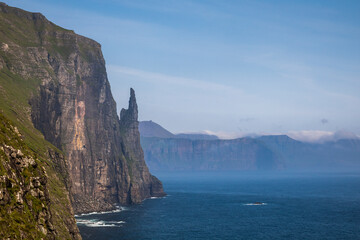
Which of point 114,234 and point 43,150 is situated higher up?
point 43,150

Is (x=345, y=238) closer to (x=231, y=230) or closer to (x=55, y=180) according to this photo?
(x=231, y=230)

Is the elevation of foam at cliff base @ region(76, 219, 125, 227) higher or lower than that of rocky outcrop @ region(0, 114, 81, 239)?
lower

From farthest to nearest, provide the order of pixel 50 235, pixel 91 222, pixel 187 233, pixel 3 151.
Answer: pixel 91 222, pixel 187 233, pixel 50 235, pixel 3 151

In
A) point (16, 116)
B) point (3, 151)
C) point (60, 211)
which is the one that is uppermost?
point (16, 116)

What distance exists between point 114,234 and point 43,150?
44.5 m

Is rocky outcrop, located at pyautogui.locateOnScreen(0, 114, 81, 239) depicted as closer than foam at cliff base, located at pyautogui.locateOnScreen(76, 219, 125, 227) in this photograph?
Yes

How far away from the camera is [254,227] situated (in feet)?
651

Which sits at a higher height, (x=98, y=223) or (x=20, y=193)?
(x=20, y=193)

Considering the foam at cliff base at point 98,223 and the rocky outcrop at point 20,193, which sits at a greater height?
the rocky outcrop at point 20,193

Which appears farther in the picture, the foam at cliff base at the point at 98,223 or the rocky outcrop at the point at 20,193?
the foam at cliff base at the point at 98,223

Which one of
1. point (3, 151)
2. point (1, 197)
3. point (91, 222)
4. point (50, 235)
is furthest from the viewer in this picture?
point (91, 222)

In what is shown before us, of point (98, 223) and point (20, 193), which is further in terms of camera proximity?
point (98, 223)

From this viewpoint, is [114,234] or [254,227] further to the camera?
[254,227]

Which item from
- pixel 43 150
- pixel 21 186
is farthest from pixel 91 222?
pixel 21 186
